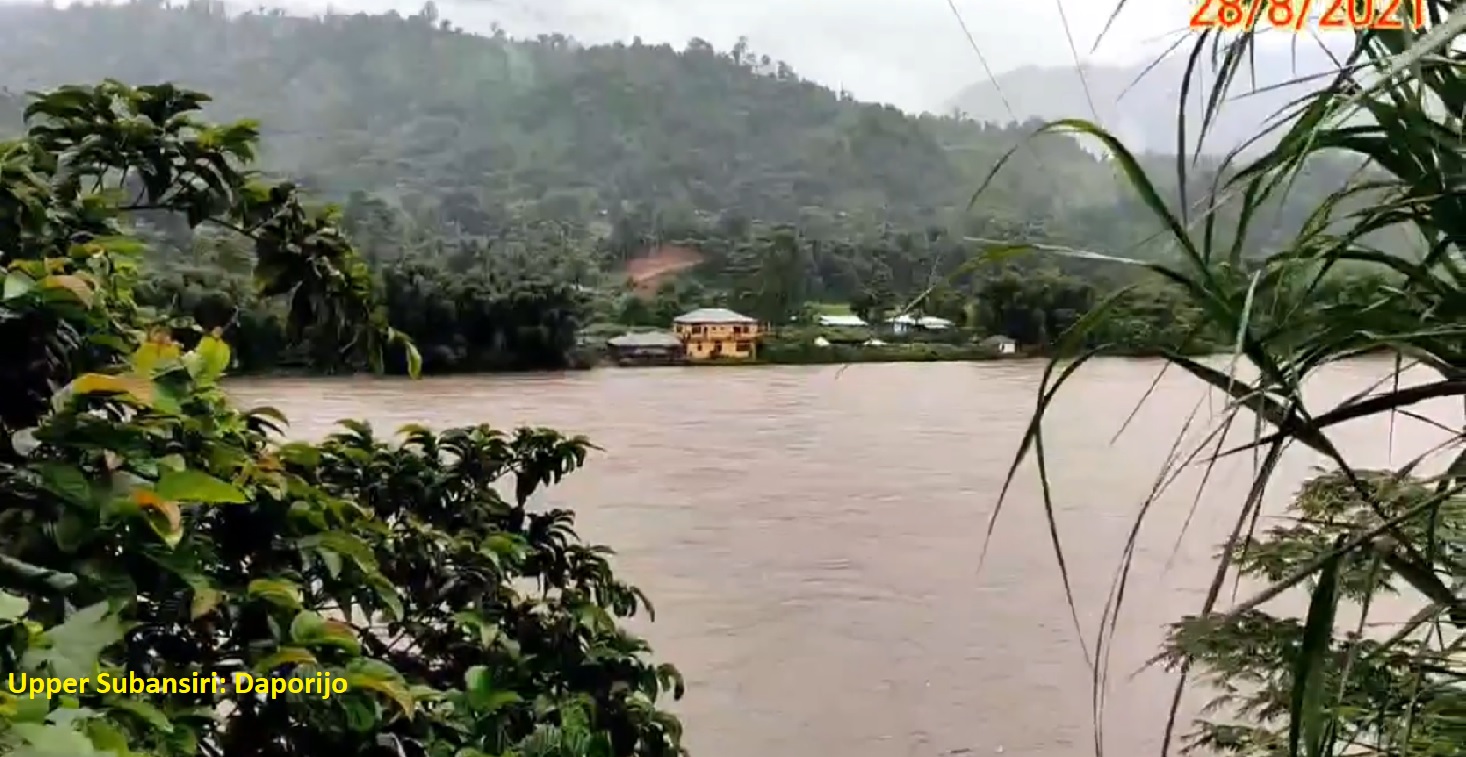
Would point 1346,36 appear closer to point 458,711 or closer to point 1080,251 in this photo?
point 1080,251

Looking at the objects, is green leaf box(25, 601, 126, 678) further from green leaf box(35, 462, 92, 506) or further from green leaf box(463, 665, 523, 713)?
green leaf box(463, 665, 523, 713)

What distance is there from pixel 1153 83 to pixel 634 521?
1799 mm

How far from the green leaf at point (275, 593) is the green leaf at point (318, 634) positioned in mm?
12

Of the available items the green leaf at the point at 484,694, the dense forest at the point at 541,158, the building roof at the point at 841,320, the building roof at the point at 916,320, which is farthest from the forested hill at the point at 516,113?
the green leaf at the point at 484,694

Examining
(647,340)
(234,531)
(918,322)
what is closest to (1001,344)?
(918,322)

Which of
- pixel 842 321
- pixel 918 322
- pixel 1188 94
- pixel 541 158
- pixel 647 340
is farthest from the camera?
pixel 541 158

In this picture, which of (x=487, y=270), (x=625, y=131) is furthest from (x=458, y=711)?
(x=625, y=131)

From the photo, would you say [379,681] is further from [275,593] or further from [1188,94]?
[1188,94]

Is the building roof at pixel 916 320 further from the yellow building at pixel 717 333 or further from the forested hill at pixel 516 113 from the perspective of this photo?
the forested hill at pixel 516 113

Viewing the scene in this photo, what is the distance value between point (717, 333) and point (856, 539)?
1.58ft

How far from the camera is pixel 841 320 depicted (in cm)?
214

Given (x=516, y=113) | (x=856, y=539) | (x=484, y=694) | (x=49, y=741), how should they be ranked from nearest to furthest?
(x=49, y=741) → (x=484, y=694) → (x=856, y=539) → (x=516, y=113)

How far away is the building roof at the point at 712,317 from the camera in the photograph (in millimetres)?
2295

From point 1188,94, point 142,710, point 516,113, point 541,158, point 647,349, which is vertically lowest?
point 142,710
